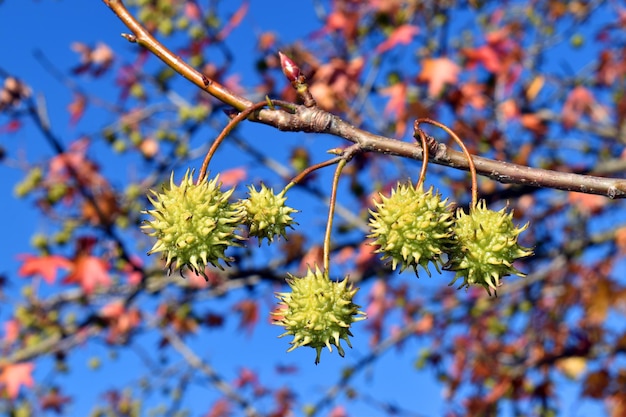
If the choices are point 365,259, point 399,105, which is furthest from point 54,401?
point 399,105

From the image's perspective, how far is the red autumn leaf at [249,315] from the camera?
6.47 metres

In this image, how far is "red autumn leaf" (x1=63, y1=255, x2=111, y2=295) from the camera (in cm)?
482

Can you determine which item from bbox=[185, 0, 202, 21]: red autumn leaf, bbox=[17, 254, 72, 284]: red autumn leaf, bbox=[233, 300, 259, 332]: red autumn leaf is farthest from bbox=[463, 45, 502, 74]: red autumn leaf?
bbox=[17, 254, 72, 284]: red autumn leaf

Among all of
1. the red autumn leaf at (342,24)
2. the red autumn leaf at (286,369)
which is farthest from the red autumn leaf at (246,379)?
the red autumn leaf at (342,24)

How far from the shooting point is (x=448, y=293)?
21.9 feet

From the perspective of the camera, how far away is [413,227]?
5.57 ft

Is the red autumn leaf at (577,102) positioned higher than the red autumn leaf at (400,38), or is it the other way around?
the red autumn leaf at (577,102)

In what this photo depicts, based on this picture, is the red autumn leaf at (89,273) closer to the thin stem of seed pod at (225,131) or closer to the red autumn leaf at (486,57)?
the thin stem of seed pod at (225,131)

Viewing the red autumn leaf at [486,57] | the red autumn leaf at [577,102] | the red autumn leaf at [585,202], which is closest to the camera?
the red autumn leaf at [486,57]

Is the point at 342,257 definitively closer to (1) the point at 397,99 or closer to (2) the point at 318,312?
(1) the point at 397,99

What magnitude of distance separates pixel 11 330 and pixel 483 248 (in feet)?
18.5

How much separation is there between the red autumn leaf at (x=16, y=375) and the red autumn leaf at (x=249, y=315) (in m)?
2.04

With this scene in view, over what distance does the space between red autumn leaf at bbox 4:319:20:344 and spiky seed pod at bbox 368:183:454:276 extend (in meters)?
5.32

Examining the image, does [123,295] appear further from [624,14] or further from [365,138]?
[624,14]
